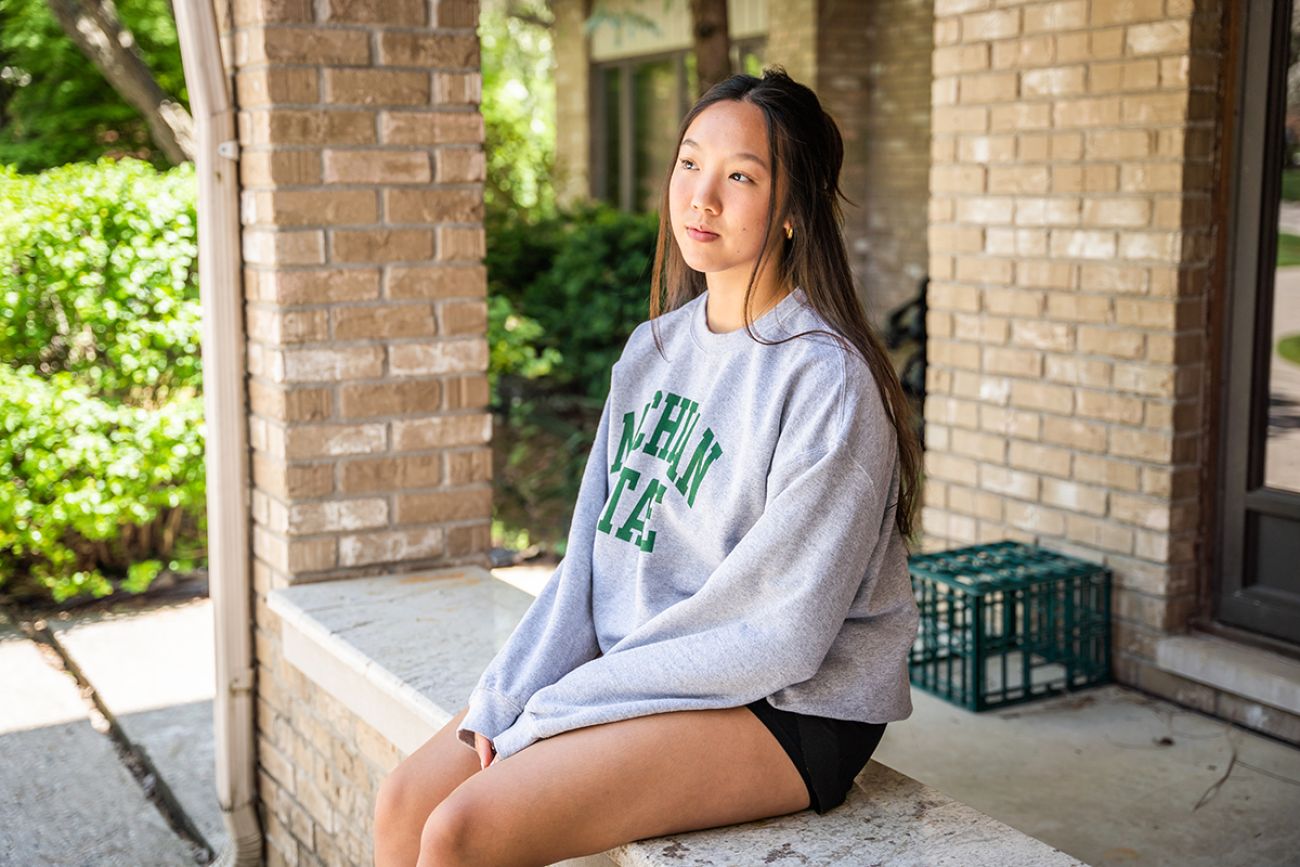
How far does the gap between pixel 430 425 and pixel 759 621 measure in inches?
63.6

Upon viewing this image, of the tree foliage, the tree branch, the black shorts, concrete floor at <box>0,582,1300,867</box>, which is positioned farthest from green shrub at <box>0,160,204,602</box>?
the tree foliage

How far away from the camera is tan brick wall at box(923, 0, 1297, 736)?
11.7 ft

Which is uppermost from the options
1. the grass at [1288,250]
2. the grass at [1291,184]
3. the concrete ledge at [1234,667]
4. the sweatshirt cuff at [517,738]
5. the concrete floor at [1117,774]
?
the grass at [1291,184]

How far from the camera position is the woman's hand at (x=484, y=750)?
2.13 m

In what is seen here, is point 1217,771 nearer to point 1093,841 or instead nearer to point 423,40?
point 1093,841

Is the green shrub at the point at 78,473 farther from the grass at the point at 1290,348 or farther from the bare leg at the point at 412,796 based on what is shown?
the grass at the point at 1290,348

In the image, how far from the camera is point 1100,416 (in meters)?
3.81

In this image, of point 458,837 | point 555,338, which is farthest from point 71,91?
point 458,837

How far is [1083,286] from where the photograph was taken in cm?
383

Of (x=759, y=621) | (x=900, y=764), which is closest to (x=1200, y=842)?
(x=900, y=764)

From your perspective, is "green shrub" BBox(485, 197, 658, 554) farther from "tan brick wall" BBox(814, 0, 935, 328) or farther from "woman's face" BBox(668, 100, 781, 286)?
"woman's face" BBox(668, 100, 781, 286)

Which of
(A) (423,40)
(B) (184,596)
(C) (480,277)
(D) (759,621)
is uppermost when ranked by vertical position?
(A) (423,40)

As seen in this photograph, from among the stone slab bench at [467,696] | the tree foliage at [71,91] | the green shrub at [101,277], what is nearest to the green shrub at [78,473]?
the green shrub at [101,277]

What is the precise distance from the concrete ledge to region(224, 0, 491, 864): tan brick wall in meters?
1.81
